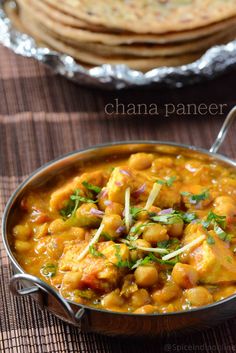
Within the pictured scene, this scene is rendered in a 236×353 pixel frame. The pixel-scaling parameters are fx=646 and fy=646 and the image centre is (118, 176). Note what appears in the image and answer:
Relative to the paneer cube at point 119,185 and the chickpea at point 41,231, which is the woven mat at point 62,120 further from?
the paneer cube at point 119,185

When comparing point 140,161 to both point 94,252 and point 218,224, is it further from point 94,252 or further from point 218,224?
point 94,252

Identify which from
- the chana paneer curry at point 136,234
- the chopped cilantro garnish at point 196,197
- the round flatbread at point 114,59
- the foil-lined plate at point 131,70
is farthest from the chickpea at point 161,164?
the round flatbread at point 114,59

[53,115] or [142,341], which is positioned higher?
[53,115]

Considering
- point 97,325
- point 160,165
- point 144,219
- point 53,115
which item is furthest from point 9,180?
point 97,325

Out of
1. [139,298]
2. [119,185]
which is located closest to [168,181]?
[119,185]

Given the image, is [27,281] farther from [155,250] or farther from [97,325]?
[155,250]
